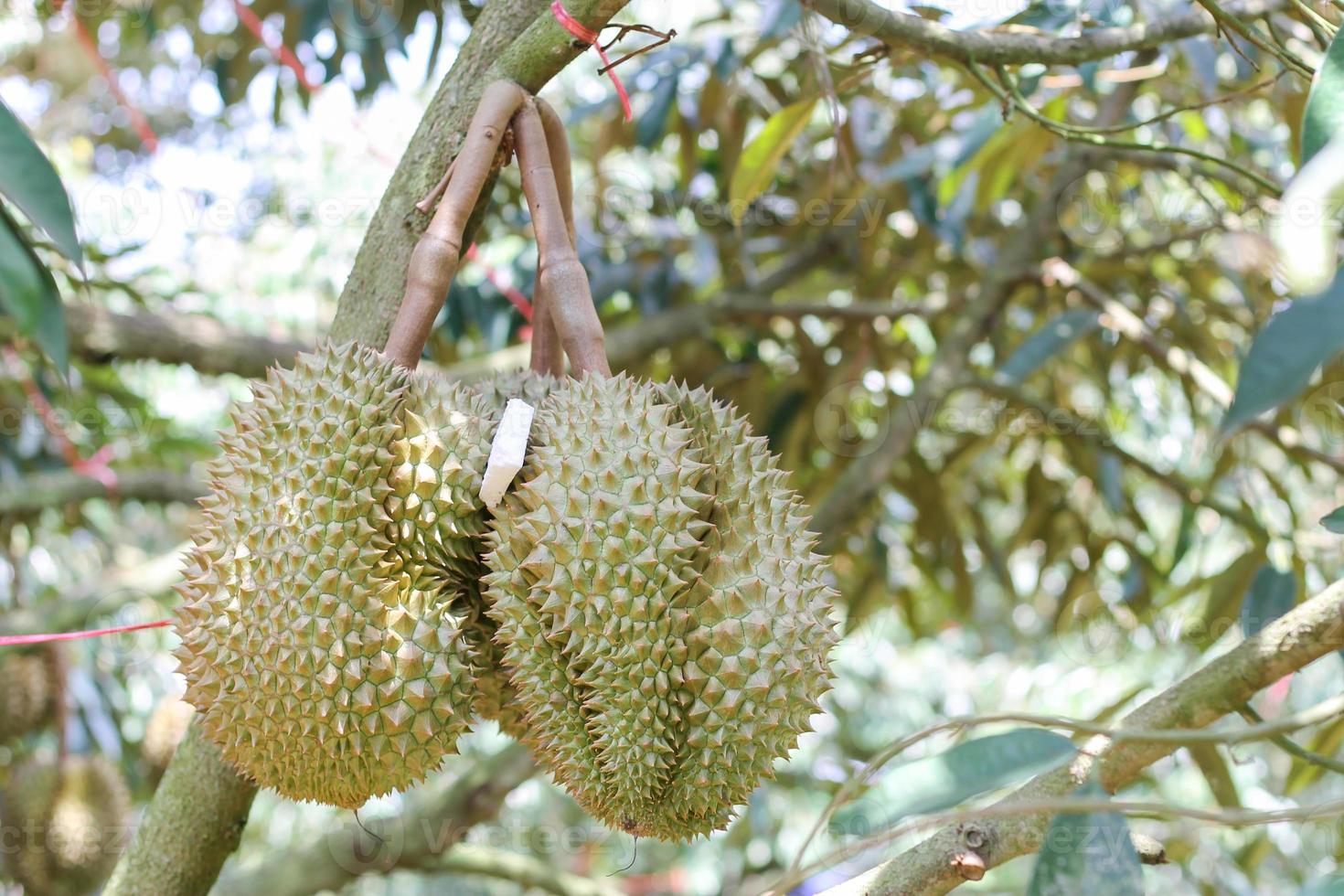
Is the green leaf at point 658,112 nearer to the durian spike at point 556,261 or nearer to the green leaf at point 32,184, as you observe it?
the durian spike at point 556,261

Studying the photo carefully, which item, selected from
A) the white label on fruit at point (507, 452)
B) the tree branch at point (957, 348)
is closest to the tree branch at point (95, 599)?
the tree branch at point (957, 348)

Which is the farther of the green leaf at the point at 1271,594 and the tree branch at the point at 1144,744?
the green leaf at the point at 1271,594

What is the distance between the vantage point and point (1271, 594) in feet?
5.05

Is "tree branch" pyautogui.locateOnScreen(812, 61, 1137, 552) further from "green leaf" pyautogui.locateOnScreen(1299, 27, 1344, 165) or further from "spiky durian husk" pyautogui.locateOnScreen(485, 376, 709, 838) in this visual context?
"green leaf" pyautogui.locateOnScreen(1299, 27, 1344, 165)

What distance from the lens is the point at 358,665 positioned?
947mm

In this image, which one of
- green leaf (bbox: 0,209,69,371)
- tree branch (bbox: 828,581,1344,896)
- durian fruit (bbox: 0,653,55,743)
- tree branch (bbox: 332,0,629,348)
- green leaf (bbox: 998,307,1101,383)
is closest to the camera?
green leaf (bbox: 0,209,69,371)

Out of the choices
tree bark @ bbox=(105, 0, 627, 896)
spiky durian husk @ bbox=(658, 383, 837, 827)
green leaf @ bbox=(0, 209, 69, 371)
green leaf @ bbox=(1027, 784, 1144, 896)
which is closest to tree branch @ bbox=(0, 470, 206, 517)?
tree bark @ bbox=(105, 0, 627, 896)

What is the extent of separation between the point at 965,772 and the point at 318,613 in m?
0.52

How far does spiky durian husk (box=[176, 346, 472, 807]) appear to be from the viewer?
0.94 meters

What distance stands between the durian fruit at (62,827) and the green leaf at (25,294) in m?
2.10

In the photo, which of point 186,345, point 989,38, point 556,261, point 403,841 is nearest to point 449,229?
point 556,261

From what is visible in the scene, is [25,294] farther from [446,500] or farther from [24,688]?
[24,688]

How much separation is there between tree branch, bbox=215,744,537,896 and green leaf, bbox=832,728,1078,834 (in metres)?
1.40

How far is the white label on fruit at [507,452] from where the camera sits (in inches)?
38.9
